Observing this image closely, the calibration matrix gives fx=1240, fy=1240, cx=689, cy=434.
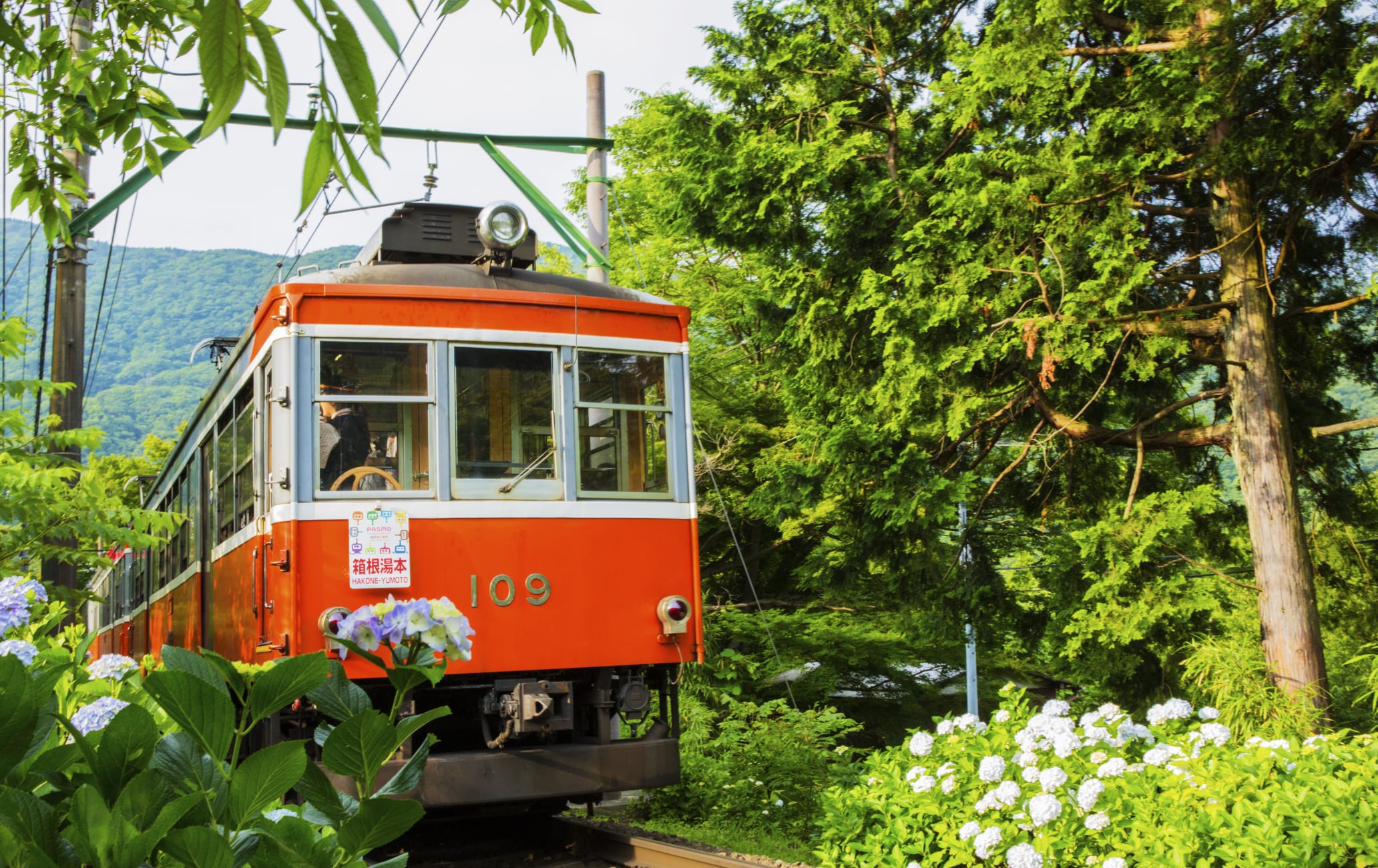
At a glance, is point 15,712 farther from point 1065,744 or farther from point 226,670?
point 1065,744

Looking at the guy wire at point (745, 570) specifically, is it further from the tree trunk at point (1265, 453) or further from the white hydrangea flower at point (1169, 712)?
the tree trunk at point (1265, 453)

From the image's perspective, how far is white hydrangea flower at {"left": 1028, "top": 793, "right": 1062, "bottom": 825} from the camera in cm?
433

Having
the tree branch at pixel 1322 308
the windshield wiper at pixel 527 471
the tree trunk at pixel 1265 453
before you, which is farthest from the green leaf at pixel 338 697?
the tree branch at pixel 1322 308

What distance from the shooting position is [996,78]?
9.01 meters

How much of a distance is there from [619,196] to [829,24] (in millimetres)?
10232

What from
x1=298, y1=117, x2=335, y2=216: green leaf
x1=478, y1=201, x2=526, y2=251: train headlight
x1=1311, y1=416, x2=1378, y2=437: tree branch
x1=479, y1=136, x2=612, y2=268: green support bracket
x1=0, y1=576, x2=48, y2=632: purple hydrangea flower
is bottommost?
x1=0, y1=576, x2=48, y2=632: purple hydrangea flower

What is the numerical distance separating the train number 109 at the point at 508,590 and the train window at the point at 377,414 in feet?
1.98

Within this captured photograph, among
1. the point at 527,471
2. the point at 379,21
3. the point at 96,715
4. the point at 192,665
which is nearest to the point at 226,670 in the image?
the point at 192,665

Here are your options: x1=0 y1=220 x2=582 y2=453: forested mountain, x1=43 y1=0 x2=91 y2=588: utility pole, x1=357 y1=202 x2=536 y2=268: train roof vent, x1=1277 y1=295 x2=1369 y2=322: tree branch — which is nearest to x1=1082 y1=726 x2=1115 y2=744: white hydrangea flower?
x1=357 y1=202 x2=536 y2=268: train roof vent

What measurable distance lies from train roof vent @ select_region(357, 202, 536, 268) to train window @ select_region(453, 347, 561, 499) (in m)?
0.81

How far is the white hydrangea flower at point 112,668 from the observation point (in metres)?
2.11

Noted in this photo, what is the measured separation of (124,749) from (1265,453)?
878cm

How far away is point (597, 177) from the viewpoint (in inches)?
444

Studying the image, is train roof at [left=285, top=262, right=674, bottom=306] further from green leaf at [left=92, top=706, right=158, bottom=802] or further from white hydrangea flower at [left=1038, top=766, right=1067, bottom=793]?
green leaf at [left=92, top=706, right=158, bottom=802]
